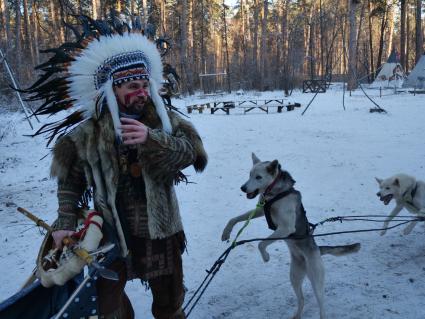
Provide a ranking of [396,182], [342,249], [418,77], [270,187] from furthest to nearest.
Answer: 1. [418,77]
2. [396,182]
3. [270,187]
4. [342,249]

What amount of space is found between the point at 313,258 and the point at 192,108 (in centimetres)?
1627

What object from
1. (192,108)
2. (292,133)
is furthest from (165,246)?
(192,108)

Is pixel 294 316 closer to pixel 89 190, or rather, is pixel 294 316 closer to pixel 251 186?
pixel 251 186

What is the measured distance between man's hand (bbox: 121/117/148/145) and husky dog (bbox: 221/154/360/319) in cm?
169

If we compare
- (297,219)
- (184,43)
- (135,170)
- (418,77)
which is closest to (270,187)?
(297,219)

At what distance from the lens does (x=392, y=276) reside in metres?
4.02

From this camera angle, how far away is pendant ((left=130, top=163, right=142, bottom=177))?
2316 mm

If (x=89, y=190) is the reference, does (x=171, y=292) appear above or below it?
below

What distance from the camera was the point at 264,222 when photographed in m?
5.52

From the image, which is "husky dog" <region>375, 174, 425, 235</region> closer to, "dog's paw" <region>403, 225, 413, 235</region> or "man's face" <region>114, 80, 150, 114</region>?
"dog's paw" <region>403, 225, 413, 235</region>

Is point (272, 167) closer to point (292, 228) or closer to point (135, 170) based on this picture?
point (292, 228)

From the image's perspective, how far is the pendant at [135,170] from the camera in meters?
2.32

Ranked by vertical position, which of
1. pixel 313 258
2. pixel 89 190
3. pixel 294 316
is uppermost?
pixel 89 190

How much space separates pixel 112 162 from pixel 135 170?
0.14 meters
